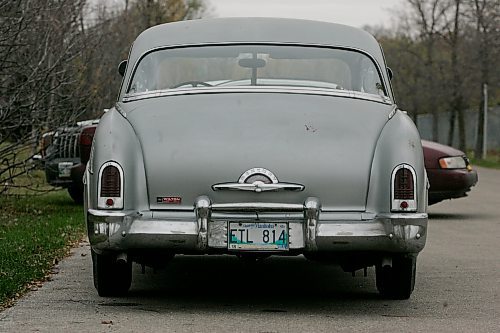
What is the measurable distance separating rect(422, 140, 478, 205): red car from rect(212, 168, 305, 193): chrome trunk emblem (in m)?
8.07

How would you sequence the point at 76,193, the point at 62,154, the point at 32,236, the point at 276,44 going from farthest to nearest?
the point at 76,193 → the point at 62,154 → the point at 32,236 → the point at 276,44

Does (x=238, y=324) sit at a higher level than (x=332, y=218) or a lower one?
lower

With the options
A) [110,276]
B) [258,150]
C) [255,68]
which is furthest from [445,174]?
[258,150]

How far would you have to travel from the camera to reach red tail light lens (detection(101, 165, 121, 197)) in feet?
23.0

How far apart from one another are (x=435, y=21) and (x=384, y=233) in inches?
1883

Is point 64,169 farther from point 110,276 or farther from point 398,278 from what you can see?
point 398,278

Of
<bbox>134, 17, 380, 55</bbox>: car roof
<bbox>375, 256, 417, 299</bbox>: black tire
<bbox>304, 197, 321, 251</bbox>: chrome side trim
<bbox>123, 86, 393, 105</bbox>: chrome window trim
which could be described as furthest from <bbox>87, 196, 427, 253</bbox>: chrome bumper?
<bbox>134, 17, 380, 55</bbox>: car roof

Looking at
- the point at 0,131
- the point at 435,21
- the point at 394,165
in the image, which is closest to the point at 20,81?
the point at 0,131

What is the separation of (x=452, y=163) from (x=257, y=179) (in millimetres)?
8461

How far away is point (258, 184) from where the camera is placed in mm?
6879

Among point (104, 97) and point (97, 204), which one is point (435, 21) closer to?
point (104, 97)

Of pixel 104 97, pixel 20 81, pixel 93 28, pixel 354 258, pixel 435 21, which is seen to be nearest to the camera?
pixel 354 258

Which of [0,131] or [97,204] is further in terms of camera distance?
[0,131]

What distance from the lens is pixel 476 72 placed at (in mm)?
45156
